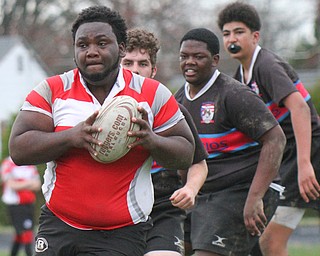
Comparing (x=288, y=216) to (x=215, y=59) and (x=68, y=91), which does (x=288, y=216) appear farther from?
(x=68, y=91)

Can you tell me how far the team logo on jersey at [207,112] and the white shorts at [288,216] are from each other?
1.25 meters

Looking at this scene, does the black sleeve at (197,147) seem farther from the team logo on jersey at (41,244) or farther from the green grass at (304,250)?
the green grass at (304,250)

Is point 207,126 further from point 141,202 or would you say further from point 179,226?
point 141,202

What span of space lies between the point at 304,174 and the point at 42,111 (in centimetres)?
262

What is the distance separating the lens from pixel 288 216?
22.0 feet

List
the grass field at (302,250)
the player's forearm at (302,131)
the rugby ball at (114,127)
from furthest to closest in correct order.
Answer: the grass field at (302,250), the player's forearm at (302,131), the rugby ball at (114,127)

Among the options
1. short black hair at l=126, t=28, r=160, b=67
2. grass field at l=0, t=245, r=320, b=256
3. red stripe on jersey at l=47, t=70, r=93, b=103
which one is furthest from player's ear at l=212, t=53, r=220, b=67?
grass field at l=0, t=245, r=320, b=256

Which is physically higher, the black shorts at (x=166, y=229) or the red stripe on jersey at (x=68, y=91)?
the red stripe on jersey at (x=68, y=91)

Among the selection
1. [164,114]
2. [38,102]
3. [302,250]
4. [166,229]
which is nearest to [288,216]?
[166,229]

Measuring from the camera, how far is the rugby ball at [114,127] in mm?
4137

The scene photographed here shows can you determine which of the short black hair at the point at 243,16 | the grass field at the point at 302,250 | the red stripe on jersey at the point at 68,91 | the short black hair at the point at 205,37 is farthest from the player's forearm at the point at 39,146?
the grass field at the point at 302,250

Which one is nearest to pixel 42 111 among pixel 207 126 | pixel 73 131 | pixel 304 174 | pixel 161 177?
pixel 73 131

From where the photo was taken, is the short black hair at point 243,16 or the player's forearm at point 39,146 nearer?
the player's forearm at point 39,146

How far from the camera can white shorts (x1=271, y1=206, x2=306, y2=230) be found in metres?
6.68
